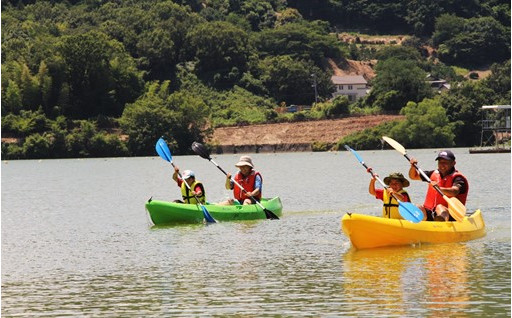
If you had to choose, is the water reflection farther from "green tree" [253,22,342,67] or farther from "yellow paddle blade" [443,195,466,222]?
"green tree" [253,22,342,67]

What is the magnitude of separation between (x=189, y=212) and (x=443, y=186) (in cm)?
861

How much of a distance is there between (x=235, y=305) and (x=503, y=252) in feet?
26.5

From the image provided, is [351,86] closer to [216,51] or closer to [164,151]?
[216,51]

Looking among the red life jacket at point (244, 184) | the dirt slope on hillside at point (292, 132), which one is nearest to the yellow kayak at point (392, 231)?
the red life jacket at point (244, 184)

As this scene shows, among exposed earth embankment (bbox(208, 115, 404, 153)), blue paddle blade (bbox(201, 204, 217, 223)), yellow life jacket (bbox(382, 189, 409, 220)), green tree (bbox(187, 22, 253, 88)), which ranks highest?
green tree (bbox(187, 22, 253, 88))

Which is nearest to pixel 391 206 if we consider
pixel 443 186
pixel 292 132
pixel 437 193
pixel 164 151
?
pixel 437 193

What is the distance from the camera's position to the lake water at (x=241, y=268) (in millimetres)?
20219

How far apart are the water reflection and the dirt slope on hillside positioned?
95798 millimetres

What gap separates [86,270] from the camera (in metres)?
25.3

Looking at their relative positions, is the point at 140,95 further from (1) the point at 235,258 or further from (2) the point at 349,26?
(1) the point at 235,258

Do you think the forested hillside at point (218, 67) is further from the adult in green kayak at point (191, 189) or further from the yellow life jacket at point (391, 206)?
the yellow life jacket at point (391, 206)

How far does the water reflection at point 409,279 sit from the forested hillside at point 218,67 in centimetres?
8340

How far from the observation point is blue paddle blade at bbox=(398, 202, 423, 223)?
86.0ft

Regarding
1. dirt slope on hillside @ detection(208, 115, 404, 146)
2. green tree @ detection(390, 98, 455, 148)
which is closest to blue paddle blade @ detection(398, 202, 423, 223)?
green tree @ detection(390, 98, 455, 148)
